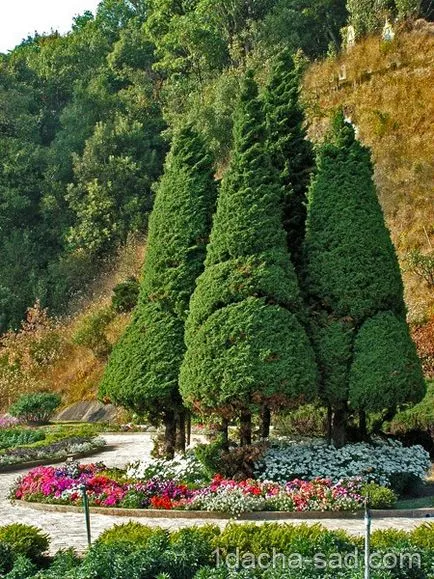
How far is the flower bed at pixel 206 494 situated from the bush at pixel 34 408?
1377 centimetres

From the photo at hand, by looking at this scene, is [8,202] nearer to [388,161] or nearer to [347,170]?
[388,161]

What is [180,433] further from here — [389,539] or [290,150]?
[389,539]

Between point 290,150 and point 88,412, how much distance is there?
1562cm

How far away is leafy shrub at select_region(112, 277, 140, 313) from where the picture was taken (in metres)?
34.0

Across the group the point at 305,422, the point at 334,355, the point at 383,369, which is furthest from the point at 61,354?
the point at 383,369

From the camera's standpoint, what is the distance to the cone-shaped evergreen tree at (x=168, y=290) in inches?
605

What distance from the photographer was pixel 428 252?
2861cm

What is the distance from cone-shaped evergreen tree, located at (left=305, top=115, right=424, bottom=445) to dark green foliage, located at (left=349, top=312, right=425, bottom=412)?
0.05 ft

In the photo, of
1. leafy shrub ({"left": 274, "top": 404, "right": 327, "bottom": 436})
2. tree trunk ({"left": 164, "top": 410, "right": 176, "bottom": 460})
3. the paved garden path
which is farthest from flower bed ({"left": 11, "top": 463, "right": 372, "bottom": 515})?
leafy shrub ({"left": 274, "top": 404, "right": 327, "bottom": 436})

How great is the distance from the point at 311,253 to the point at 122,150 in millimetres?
31016

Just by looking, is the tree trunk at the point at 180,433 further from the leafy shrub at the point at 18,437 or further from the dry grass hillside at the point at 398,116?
the dry grass hillside at the point at 398,116

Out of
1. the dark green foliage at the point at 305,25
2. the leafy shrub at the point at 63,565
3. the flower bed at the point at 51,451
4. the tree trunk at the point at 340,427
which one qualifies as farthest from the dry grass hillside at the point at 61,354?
the leafy shrub at the point at 63,565

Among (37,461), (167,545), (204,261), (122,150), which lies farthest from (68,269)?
(167,545)

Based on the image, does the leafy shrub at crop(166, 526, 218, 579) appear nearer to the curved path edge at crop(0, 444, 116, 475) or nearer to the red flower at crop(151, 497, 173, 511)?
the red flower at crop(151, 497, 173, 511)
